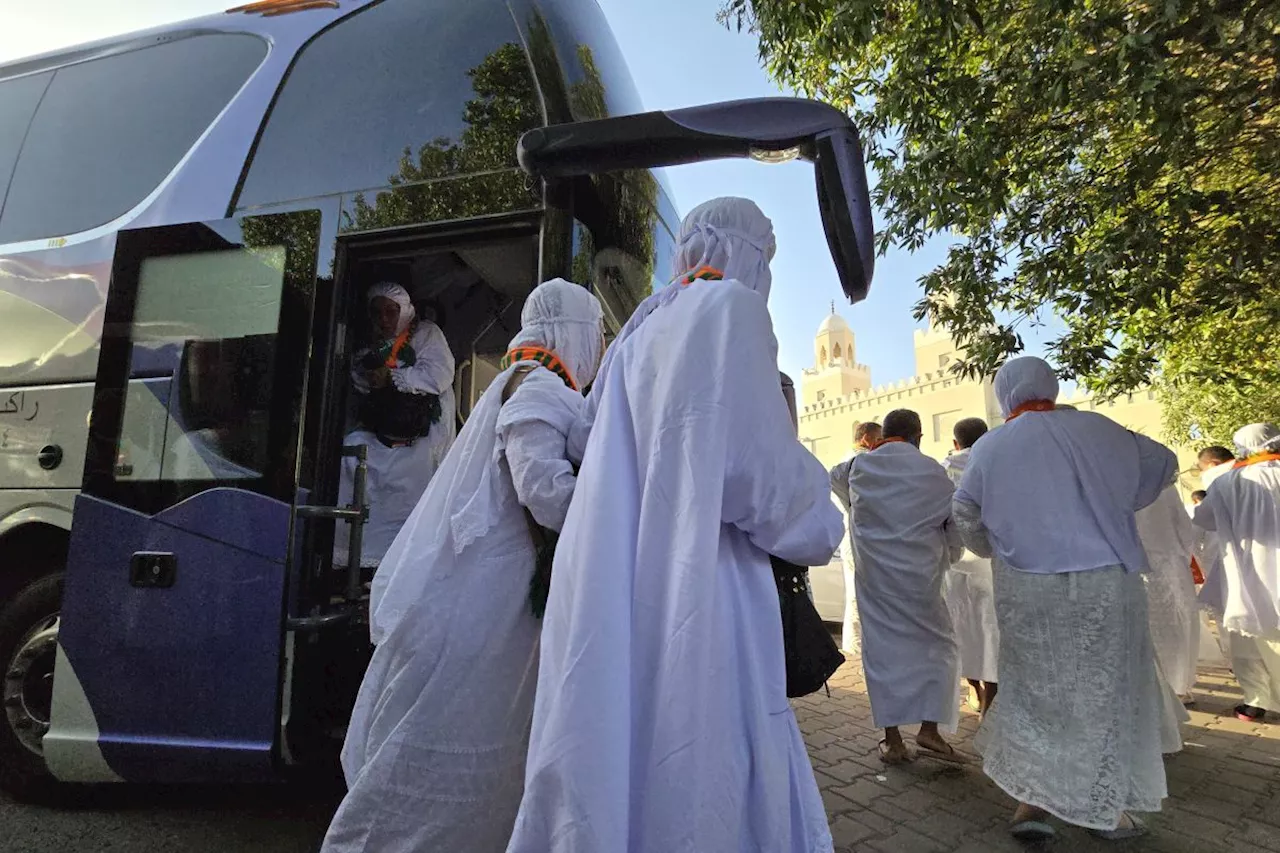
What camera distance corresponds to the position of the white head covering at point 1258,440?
17.6 ft

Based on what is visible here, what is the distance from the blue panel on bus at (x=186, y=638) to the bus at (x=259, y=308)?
0.01m

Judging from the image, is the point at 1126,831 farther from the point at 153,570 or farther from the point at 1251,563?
the point at 153,570

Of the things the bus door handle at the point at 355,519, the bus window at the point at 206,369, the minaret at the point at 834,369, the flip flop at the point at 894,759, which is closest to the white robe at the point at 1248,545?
the flip flop at the point at 894,759

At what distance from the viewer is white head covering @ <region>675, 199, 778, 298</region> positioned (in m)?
2.16

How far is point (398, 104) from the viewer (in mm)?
3293

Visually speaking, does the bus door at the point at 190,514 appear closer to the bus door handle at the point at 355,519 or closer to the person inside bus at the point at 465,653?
the bus door handle at the point at 355,519

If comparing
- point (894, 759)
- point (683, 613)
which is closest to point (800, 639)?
point (683, 613)

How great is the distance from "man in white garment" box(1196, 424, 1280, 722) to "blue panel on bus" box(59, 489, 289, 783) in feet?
20.0

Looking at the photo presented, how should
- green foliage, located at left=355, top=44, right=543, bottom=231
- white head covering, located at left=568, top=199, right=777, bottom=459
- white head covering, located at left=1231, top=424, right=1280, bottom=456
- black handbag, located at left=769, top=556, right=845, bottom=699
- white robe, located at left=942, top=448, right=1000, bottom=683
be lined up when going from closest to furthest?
black handbag, located at left=769, top=556, right=845, bottom=699
white head covering, located at left=568, top=199, right=777, bottom=459
green foliage, located at left=355, top=44, right=543, bottom=231
white robe, located at left=942, top=448, right=1000, bottom=683
white head covering, located at left=1231, top=424, right=1280, bottom=456

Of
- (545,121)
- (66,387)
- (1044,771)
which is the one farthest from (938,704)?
(66,387)

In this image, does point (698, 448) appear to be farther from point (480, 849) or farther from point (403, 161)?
point (403, 161)

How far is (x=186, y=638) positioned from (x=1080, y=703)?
12.0 feet

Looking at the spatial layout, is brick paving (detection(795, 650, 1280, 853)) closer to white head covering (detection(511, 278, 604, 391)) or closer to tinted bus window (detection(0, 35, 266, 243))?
white head covering (detection(511, 278, 604, 391))

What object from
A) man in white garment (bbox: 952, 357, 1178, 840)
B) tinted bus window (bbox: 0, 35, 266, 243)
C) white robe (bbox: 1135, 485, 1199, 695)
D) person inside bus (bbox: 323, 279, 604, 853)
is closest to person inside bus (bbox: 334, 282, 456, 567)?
tinted bus window (bbox: 0, 35, 266, 243)
